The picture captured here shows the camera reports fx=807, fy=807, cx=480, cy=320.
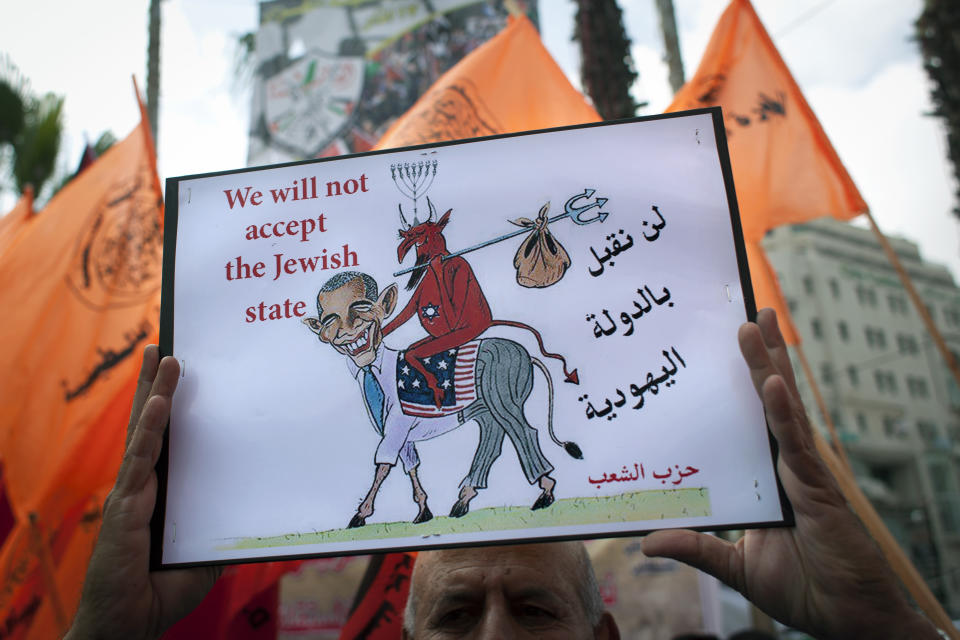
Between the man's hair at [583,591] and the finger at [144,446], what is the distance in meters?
0.95

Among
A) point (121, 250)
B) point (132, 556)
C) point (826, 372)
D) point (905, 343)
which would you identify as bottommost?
point (132, 556)

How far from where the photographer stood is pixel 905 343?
147ft

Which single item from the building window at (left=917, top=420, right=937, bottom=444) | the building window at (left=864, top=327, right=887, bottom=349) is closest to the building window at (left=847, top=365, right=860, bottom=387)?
the building window at (left=864, top=327, right=887, bottom=349)

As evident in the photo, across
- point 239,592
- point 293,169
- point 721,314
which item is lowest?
point 239,592

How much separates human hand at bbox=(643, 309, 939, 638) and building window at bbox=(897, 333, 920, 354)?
46.9 meters

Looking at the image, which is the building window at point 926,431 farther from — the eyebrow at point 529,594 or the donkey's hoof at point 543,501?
the donkey's hoof at point 543,501

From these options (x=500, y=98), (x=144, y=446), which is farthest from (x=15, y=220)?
(x=144, y=446)

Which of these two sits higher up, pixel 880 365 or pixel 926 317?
pixel 880 365

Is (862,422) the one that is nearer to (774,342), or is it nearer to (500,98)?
(500,98)

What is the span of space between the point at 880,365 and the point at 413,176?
45707 millimetres

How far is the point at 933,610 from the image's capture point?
3033mm

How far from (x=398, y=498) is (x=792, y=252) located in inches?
1737

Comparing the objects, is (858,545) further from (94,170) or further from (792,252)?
(792,252)

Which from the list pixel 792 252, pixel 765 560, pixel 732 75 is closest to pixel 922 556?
pixel 792 252
